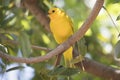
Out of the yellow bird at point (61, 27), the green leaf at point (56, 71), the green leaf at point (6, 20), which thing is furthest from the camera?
the yellow bird at point (61, 27)

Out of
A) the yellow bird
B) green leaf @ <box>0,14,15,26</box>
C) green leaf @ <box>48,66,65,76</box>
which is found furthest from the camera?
the yellow bird

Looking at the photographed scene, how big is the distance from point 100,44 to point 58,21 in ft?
2.14

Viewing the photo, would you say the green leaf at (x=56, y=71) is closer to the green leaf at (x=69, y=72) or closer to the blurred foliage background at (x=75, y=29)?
the green leaf at (x=69, y=72)

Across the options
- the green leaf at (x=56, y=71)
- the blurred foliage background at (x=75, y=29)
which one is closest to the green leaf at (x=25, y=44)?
the green leaf at (x=56, y=71)

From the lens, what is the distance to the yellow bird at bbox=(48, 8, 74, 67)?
244 cm

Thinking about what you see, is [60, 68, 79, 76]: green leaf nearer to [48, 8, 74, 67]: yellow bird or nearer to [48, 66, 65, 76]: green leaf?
[48, 66, 65, 76]: green leaf

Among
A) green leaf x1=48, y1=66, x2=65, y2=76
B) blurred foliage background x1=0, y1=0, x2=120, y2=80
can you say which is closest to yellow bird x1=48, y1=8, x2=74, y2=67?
blurred foliage background x1=0, y1=0, x2=120, y2=80

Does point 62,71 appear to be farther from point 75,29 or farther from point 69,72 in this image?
point 75,29

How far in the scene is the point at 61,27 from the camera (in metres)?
2.57

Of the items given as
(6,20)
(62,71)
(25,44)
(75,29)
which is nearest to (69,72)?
(62,71)

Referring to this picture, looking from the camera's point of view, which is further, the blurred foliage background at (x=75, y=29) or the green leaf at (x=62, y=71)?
the blurred foliage background at (x=75, y=29)

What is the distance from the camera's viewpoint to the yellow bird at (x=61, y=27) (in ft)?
7.99

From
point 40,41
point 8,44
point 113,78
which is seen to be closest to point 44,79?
point 8,44

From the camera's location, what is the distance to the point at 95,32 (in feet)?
10.4
